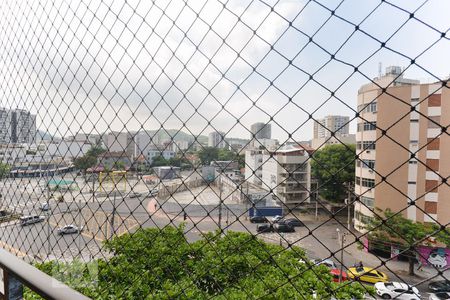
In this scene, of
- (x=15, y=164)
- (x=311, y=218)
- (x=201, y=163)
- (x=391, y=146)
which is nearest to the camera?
(x=201, y=163)

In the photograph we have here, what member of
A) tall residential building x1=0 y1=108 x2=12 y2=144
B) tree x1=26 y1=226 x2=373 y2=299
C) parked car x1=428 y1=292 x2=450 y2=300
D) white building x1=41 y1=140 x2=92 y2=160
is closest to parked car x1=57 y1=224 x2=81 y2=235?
tree x1=26 y1=226 x2=373 y2=299

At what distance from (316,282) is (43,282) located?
81.9 inches

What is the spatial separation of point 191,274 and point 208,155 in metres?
1.50

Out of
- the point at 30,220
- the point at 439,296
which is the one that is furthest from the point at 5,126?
the point at 439,296

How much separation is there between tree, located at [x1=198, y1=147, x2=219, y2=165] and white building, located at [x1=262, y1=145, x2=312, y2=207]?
22 centimetres

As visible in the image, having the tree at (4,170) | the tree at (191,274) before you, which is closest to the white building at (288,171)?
the tree at (191,274)

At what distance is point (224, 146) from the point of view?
1052 millimetres

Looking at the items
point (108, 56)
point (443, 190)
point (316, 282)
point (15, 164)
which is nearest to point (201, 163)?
point (108, 56)

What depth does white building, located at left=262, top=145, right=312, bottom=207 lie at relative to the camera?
2.65ft

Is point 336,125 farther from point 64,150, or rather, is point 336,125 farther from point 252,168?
point 64,150

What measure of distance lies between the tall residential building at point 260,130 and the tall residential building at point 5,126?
5.69ft

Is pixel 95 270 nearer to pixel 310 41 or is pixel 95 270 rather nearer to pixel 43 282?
pixel 43 282

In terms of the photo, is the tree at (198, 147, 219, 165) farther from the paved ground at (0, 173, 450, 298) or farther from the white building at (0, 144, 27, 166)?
the white building at (0, 144, 27, 166)

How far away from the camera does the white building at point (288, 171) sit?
2.65 ft
